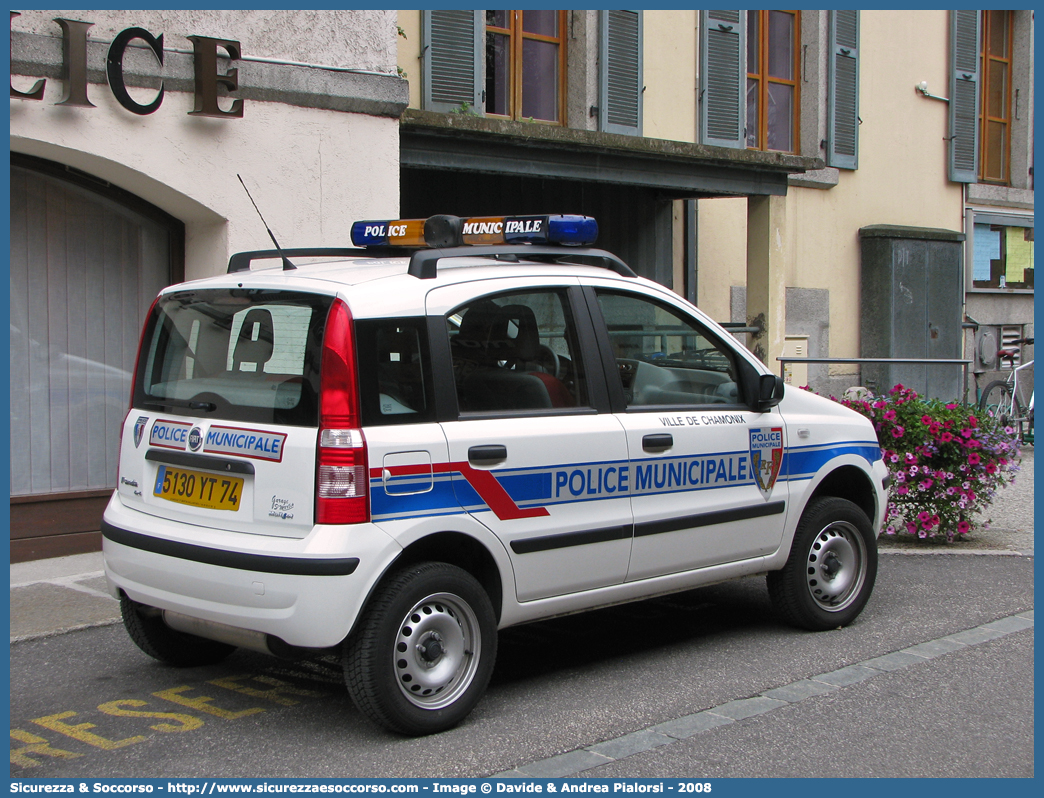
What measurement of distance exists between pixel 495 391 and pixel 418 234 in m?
0.91

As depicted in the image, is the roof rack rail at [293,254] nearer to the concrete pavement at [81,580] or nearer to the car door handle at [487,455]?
the car door handle at [487,455]

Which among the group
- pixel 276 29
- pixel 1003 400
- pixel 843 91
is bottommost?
pixel 1003 400

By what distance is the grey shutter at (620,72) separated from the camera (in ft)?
37.8

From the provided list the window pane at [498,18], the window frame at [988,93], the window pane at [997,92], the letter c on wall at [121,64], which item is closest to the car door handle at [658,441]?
the letter c on wall at [121,64]

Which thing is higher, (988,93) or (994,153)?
(988,93)

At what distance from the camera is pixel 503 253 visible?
15.6 feet

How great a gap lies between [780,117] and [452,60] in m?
5.00

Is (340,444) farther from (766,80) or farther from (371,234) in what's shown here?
(766,80)

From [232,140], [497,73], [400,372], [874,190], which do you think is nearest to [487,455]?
[400,372]

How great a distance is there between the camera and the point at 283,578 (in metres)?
3.94

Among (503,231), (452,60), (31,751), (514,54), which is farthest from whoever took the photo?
(514,54)

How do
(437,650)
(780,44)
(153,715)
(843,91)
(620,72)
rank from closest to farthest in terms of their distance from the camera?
(437,650) < (153,715) < (620,72) < (780,44) < (843,91)

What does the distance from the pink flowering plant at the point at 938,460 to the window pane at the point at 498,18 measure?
5.43 m

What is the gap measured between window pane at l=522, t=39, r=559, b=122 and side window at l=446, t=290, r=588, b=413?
692 centimetres
